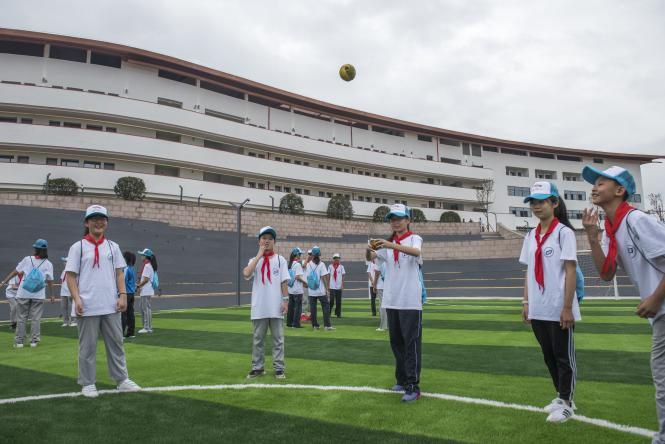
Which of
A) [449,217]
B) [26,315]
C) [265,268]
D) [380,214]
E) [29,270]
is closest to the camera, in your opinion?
A: [265,268]

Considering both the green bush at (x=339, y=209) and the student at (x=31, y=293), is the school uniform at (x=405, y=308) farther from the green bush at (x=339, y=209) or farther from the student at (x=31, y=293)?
the green bush at (x=339, y=209)

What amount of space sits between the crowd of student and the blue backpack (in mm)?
5202

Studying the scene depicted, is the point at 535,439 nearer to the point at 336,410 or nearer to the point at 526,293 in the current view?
the point at 526,293

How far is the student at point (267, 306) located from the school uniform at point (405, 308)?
173 centimetres

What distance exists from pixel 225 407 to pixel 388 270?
2.31 meters

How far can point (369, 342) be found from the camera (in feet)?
31.5

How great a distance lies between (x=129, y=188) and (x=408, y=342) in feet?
99.8

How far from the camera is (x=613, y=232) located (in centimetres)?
359

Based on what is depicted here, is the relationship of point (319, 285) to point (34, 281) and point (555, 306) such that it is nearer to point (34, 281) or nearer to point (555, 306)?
point (34, 281)

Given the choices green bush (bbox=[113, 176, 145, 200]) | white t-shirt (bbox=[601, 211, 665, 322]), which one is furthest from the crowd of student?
green bush (bbox=[113, 176, 145, 200])

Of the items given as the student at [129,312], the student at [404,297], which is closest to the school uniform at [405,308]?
the student at [404,297]

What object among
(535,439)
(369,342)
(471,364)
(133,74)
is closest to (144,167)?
(133,74)

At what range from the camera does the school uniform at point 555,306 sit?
13.8 ft

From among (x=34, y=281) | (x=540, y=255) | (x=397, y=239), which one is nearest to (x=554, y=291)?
(x=540, y=255)
